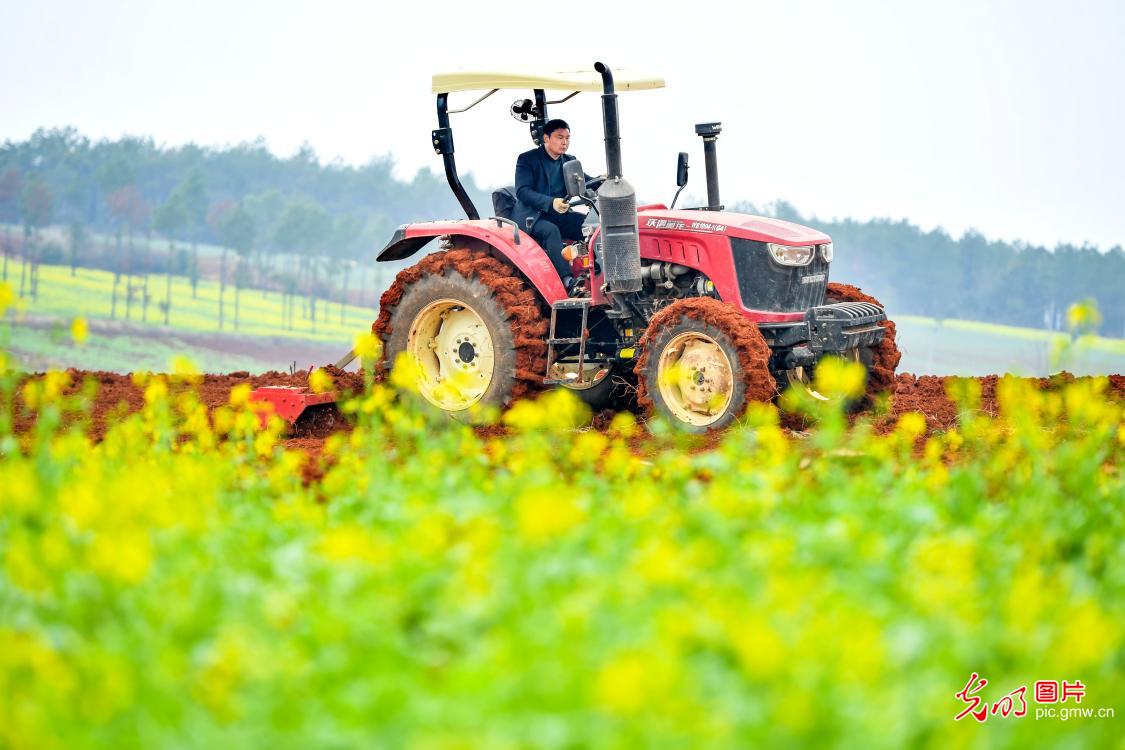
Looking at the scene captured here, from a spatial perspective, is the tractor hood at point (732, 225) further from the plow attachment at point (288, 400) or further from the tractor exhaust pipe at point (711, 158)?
the plow attachment at point (288, 400)

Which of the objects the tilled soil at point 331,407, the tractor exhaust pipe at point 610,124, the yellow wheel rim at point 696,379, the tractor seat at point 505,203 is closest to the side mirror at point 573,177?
the tractor exhaust pipe at point 610,124

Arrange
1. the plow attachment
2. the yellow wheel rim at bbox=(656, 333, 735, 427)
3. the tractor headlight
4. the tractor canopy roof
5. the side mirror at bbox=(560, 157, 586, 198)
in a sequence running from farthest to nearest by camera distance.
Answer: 1. the plow attachment
2. the tractor canopy roof
3. the side mirror at bbox=(560, 157, 586, 198)
4. the tractor headlight
5. the yellow wheel rim at bbox=(656, 333, 735, 427)

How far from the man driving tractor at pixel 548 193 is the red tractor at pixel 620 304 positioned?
128 millimetres

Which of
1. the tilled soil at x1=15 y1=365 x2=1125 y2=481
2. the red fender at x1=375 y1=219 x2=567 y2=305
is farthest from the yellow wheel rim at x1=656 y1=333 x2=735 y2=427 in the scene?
the red fender at x1=375 y1=219 x2=567 y2=305

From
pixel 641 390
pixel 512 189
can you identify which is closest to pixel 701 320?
pixel 641 390

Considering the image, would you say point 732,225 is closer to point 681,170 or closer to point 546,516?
point 681,170

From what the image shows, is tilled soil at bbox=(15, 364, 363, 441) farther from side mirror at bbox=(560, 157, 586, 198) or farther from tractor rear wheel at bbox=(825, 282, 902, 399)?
tractor rear wheel at bbox=(825, 282, 902, 399)

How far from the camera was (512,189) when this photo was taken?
9.54 m

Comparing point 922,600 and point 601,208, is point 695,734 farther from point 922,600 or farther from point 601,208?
point 601,208

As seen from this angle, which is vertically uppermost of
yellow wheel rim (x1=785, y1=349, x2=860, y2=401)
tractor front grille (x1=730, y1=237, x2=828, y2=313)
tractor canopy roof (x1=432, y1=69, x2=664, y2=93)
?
tractor canopy roof (x1=432, y1=69, x2=664, y2=93)

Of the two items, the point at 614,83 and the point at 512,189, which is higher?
the point at 614,83

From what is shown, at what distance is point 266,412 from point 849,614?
6483 mm

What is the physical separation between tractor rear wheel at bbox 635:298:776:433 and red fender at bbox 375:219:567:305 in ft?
2.88

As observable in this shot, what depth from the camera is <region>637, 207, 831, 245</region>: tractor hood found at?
8.82 metres
